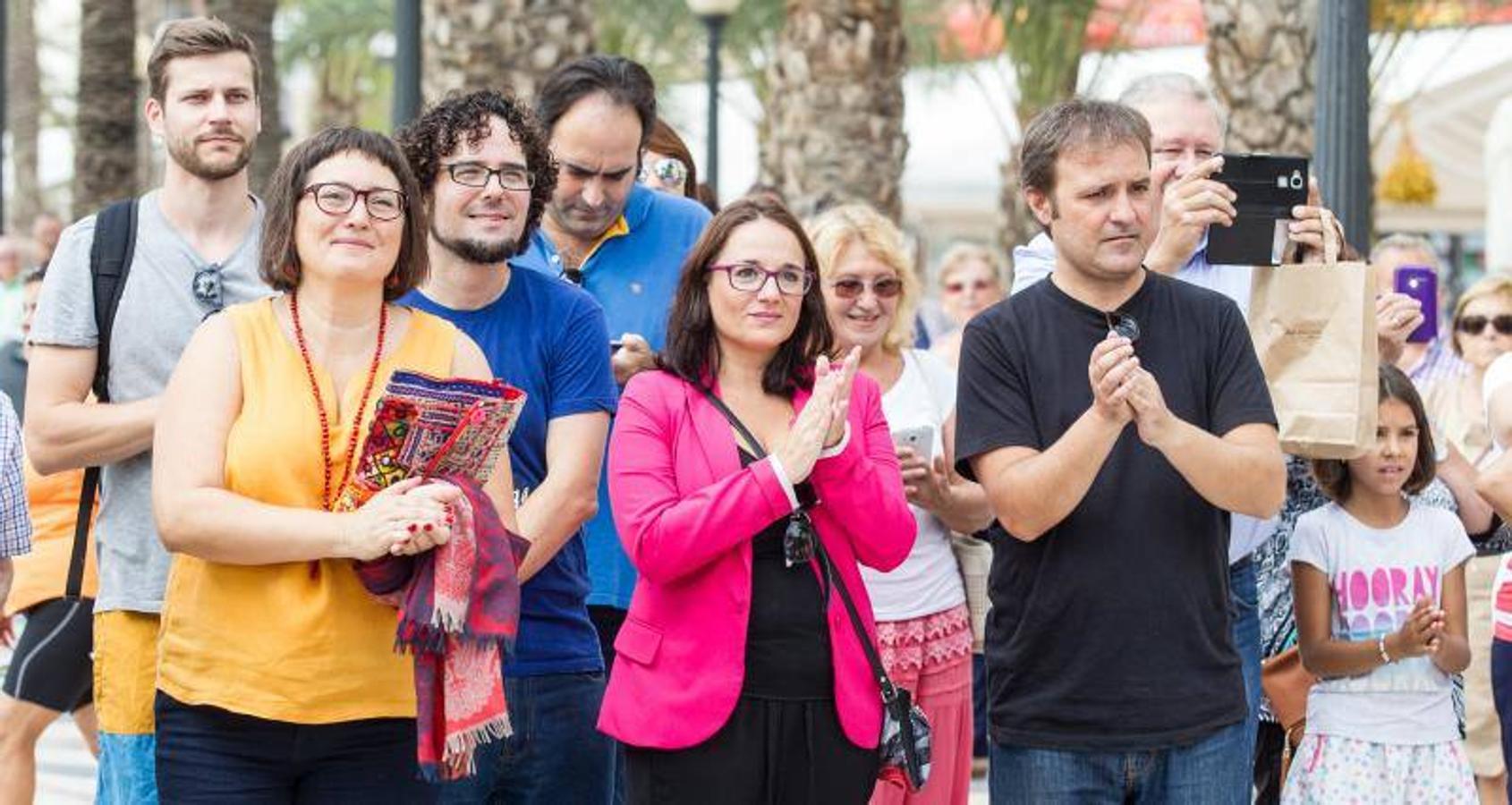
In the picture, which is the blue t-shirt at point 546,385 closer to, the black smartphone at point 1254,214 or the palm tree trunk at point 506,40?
the black smartphone at point 1254,214

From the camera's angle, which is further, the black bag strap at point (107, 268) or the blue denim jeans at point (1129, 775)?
the black bag strap at point (107, 268)

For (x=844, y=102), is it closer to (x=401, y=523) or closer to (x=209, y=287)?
(x=209, y=287)

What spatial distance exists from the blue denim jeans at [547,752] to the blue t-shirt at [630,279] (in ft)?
1.71

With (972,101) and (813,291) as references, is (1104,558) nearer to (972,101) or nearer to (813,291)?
(813,291)

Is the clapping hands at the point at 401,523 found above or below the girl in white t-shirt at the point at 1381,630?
above

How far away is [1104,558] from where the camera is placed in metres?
4.32

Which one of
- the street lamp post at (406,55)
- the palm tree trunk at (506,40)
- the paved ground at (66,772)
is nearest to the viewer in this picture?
the paved ground at (66,772)

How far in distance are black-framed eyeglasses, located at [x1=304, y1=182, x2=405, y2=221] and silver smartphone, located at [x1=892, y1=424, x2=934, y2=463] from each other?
1727 mm

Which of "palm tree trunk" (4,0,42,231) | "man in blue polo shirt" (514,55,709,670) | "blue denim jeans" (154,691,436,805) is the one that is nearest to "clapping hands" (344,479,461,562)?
"blue denim jeans" (154,691,436,805)

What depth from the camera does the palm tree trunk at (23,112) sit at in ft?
106

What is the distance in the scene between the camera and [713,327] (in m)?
4.65

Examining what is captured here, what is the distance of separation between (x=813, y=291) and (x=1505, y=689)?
2857 millimetres

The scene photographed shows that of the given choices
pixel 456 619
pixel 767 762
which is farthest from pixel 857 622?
pixel 456 619

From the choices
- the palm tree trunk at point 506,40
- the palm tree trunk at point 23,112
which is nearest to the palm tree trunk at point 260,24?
the palm tree trunk at point 506,40
